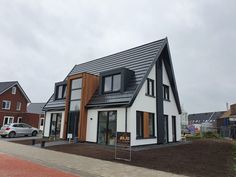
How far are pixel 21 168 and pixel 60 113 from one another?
1213cm

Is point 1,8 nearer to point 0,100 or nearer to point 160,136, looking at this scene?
point 160,136

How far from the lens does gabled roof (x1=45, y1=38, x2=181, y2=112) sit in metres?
15.1

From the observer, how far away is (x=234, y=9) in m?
11.4

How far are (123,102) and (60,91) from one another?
31.2 feet

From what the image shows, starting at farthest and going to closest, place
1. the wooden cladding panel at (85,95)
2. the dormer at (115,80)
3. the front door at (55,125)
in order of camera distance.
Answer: the front door at (55,125) < the wooden cladding panel at (85,95) < the dormer at (115,80)

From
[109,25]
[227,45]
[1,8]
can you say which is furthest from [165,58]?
[1,8]

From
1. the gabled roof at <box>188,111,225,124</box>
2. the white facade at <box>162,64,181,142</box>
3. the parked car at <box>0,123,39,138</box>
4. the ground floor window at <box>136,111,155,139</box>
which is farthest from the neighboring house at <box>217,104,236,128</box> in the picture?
the gabled roof at <box>188,111,225,124</box>

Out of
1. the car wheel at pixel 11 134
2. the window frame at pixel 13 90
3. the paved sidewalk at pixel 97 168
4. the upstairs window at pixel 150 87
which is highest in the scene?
the window frame at pixel 13 90

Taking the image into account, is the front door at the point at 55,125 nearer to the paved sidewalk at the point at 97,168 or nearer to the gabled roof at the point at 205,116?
the paved sidewalk at the point at 97,168

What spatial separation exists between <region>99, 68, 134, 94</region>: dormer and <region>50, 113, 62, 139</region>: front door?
19.4 ft

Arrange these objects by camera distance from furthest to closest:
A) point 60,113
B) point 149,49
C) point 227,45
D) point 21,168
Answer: point 60,113 < point 149,49 < point 227,45 < point 21,168

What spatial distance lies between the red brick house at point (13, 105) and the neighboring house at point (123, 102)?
60.4 feet

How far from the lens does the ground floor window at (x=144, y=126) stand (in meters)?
15.3

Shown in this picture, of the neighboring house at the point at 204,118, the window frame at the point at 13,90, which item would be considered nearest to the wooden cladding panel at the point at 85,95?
the window frame at the point at 13,90
